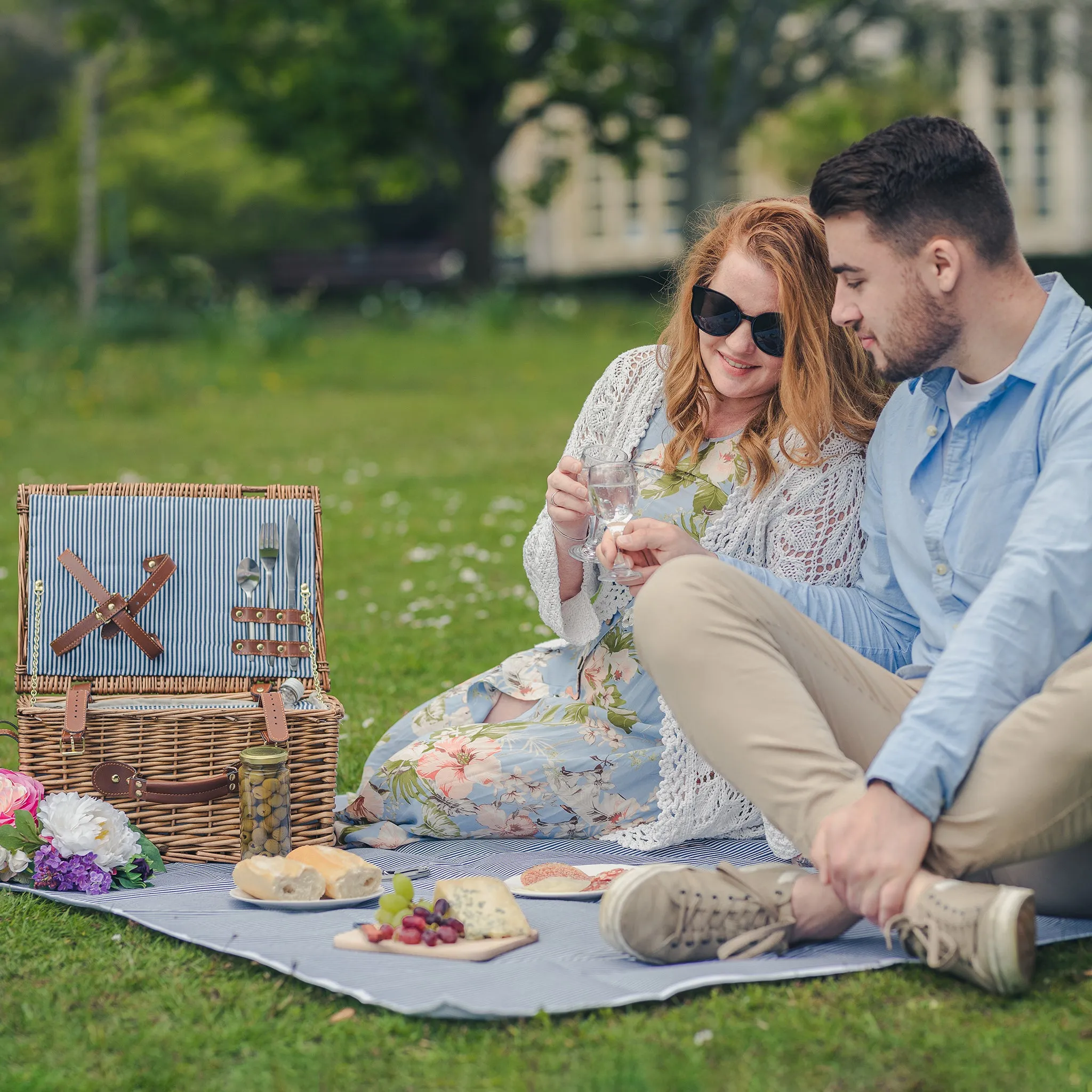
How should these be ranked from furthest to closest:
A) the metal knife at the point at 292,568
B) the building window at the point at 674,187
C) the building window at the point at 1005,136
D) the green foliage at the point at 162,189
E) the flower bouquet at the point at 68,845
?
the building window at the point at 1005,136 → the green foliage at the point at 162,189 → the building window at the point at 674,187 → the metal knife at the point at 292,568 → the flower bouquet at the point at 68,845

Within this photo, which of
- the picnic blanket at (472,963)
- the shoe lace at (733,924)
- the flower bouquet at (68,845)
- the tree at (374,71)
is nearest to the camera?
the picnic blanket at (472,963)

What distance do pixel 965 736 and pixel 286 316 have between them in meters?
14.6

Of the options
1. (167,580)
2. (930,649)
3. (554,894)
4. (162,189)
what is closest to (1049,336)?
(930,649)

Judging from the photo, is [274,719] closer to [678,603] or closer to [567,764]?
[567,764]

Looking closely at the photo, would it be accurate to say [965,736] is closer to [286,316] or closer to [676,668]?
[676,668]

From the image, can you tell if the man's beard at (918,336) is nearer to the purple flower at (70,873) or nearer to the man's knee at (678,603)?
the man's knee at (678,603)

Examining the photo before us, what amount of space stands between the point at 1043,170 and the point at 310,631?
43541 mm

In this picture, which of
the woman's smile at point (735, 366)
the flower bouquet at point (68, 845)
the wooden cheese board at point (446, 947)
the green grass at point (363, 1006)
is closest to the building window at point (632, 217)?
the green grass at point (363, 1006)

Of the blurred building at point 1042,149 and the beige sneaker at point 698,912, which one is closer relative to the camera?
the beige sneaker at point 698,912

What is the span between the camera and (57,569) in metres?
3.96

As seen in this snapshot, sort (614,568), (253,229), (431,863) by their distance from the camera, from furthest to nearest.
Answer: (253,229) < (431,863) < (614,568)

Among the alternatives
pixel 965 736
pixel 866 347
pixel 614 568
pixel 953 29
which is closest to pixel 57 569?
pixel 614 568

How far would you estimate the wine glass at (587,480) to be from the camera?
3.44m

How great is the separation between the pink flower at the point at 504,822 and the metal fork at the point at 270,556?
609 millimetres
